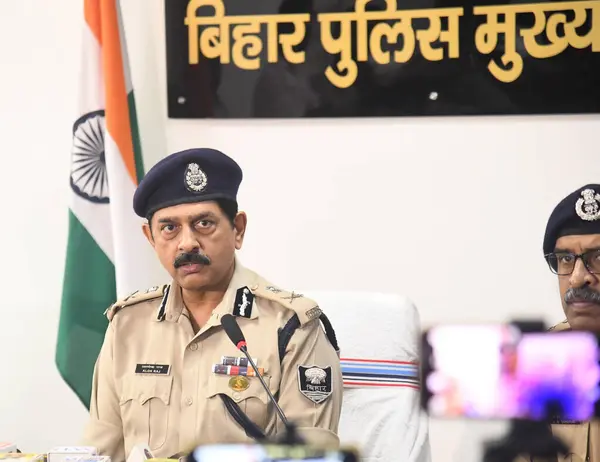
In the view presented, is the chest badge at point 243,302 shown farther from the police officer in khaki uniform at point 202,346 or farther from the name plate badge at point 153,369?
the name plate badge at point 153,369

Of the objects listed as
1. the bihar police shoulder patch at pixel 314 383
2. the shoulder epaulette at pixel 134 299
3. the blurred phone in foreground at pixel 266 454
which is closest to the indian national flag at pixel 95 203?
the shoulder epaulette at pixel 134 299

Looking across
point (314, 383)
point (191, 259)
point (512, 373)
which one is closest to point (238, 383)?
point (314, 383)

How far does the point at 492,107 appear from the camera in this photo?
9.59 feet

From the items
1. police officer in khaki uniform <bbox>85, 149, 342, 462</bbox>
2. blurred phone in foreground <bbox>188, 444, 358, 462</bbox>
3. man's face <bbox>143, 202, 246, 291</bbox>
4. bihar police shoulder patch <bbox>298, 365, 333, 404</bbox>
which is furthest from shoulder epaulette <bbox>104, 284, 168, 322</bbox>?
blurred phone in foreground <bbox>188, 444, 358, 462</bbox>

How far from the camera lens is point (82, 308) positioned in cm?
292

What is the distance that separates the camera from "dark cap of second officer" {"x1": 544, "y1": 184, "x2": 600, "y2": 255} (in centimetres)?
209

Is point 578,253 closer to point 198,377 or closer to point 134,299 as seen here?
point 198,377

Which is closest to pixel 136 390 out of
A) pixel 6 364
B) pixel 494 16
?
pixel 6 364

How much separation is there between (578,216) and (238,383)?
91 cm

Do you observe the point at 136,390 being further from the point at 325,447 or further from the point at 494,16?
the point at 494,16

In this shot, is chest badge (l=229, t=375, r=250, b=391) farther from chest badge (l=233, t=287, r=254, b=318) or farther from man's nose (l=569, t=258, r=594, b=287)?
man's nose (l=569, t=258, r=594, b=287)

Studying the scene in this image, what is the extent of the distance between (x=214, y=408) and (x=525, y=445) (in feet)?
3.82

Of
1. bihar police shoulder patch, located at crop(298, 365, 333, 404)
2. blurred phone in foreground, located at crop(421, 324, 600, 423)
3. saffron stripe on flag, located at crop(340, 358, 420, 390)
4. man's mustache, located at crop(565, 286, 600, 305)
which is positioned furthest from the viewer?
saffron stripe on flag, located at crop(340, 358, 420, 390)

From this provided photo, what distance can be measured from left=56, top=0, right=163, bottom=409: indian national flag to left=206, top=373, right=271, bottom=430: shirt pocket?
1024 millimetres
